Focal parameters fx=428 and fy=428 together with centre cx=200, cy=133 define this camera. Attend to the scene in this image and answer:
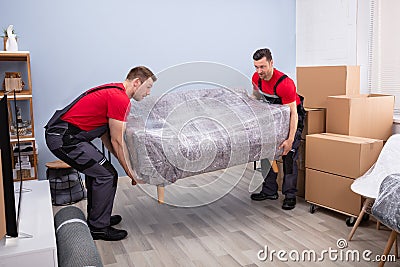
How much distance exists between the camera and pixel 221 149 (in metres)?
2.59

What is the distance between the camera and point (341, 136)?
309 centimetres

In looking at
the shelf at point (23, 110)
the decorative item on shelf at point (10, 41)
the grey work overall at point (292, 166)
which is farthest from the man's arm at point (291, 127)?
the decorative item on shelf at point (10, 41)

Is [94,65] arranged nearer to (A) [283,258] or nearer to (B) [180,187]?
(B) [180,187]

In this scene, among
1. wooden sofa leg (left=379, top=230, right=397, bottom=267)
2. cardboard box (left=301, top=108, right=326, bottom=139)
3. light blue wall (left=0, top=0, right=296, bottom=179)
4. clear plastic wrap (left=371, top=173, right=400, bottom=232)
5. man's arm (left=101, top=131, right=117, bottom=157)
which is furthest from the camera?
light blue wall (left=0, top=0, right=296, bottom=179)

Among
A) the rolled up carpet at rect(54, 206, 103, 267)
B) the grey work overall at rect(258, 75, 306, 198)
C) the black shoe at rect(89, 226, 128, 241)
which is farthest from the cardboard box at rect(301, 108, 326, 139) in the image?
the rolled up carpet at rect(54, 206, 103, 267)

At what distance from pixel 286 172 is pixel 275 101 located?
2.00 feet

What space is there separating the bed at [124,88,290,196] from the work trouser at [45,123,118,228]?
1.01ft

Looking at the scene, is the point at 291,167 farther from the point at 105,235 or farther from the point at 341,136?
the point at 105,235

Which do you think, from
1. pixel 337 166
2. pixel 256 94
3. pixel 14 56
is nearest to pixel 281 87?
pixel 256 94

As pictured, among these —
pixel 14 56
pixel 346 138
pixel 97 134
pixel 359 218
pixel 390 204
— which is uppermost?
pixel 14 56

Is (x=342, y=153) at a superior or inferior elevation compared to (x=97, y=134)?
inferior

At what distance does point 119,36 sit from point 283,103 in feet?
5.96

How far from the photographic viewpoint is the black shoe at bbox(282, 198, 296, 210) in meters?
3.21

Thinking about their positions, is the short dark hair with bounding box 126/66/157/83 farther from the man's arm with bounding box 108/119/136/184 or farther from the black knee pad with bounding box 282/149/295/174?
the black knee pad with bounding box 282/149/295/174
